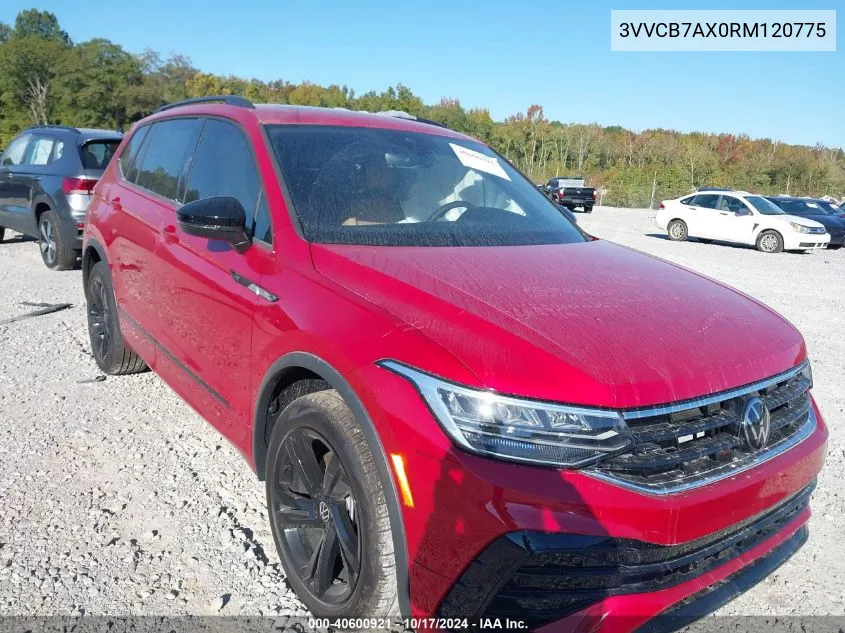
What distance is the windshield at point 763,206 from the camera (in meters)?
18.5

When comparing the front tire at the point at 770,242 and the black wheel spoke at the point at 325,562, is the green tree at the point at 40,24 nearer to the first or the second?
the front tire at the point at 770,242

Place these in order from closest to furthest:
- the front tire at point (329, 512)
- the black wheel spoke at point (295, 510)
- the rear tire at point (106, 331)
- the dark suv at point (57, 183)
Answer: the front tire at point (329, 512) → the black wheel spoke at point (295, 510) → the rear tire at point (106, 331) → the dark suv at point (57, 183)

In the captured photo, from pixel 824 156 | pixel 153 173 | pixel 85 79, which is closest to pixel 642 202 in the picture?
pixel 824 156

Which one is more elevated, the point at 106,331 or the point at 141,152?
the point at 141,152

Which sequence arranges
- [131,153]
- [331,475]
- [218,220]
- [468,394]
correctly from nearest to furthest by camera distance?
[468,394] → [331,475] → [218,220] → [131,153]

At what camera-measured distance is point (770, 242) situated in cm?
1784

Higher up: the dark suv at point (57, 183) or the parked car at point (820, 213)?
the dark suv at point (57, 183)

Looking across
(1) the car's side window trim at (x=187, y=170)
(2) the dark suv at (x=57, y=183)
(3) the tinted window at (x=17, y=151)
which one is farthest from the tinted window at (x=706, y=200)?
(1) the car's side window trim at (x=187, y=170)

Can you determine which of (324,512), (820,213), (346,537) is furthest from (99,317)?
(820,213)

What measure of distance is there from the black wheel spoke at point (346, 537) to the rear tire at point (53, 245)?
759 centimetres

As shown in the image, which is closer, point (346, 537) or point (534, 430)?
point (534, 430)

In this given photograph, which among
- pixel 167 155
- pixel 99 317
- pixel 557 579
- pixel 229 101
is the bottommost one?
pixel 557 579

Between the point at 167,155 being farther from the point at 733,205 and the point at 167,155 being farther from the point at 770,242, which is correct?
the point at 733,205

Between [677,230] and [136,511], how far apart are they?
→ 19492 mm
